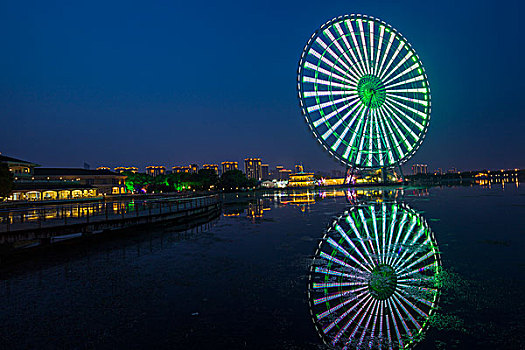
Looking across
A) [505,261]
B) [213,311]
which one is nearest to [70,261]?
[213,311]

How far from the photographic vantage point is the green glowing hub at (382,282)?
293 inches

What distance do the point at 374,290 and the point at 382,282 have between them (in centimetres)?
78

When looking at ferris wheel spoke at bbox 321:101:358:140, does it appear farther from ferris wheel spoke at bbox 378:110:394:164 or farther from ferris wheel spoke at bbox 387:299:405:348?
ferris wheel spoke at bbox 387:299:405:348

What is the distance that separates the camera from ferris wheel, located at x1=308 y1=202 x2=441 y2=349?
563 cm

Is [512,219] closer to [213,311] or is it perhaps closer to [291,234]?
[291,234]

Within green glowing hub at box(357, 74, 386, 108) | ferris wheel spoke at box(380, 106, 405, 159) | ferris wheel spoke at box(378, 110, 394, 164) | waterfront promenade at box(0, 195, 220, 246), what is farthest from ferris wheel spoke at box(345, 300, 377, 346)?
ferris wheel spoke at box(380, 106, 405, 159)

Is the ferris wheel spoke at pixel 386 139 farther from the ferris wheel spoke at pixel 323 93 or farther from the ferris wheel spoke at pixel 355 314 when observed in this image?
the ferris wheel spoke at pixel 355 314

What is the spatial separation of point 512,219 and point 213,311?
21225mm

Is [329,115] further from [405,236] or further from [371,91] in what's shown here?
[405,236]

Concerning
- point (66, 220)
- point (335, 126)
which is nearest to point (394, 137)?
point (335, 126)

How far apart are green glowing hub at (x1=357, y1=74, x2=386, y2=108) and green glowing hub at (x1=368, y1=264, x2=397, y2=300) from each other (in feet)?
180

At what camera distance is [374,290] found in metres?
7.68

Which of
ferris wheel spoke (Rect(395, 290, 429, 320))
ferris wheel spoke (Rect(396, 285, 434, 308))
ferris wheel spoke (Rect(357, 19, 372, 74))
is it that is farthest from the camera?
ferris wheel spoke (Rect(357, 19, 372, 74))

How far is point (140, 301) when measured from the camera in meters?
7.67
